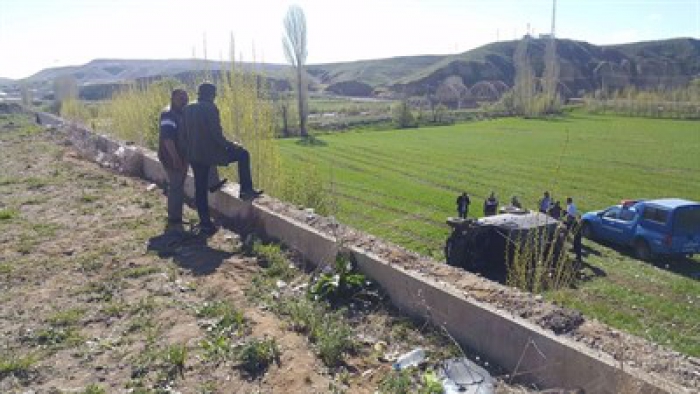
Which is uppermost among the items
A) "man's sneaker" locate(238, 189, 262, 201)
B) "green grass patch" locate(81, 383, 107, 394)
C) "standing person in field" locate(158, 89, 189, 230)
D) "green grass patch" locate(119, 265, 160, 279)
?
"standing person in field" locate(158, 89, 189, 230)

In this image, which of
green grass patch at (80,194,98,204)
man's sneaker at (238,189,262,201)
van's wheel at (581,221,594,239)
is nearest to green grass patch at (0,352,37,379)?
man's sneaker at (238,189,262,201)

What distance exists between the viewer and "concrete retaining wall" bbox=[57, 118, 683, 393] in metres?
3.23

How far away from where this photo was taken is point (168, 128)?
24.0 ft

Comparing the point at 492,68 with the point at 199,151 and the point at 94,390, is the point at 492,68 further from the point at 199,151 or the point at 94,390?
the point at 94,390

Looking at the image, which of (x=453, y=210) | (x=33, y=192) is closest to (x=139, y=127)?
(x=33, y=192)

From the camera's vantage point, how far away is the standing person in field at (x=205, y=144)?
6.69m

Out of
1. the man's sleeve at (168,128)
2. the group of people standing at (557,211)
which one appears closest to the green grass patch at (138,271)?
the man's sleeve at (168,128)

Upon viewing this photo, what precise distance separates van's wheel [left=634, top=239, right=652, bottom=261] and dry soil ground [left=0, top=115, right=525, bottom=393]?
1137 centimetres

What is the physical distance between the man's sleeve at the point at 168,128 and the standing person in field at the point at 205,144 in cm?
36

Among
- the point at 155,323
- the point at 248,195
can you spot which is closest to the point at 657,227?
the point at 248,195

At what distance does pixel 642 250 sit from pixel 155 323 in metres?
13.1

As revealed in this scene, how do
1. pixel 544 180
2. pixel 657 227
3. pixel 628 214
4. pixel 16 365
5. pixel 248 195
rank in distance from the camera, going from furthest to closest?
pixel 544 180 → pixel 628 214 → pixel 657 227 → pixel 248 195 → pixel 16 365

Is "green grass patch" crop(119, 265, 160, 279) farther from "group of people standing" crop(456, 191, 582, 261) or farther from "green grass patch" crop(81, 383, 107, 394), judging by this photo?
"group of people standing" crop(456, 191, 582, 261)

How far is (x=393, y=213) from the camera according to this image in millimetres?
20188
